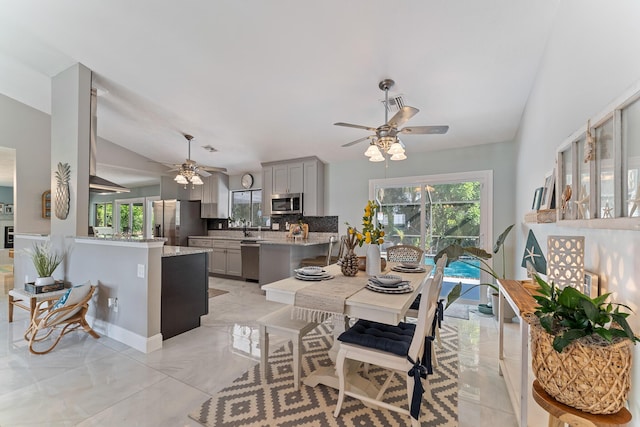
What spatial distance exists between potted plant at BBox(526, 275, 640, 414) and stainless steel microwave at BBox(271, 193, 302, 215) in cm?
456

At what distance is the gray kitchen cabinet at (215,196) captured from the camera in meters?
6.55

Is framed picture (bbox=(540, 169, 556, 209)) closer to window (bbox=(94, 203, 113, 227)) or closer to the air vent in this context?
the air vent

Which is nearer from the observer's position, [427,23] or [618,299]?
[618,299]

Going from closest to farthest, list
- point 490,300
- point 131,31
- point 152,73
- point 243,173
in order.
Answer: point 131,31 < point 152,73 < point 490,300 < point 243,173

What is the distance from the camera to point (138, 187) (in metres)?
8.77

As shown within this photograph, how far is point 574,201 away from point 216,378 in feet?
8.70

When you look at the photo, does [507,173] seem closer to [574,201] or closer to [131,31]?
[574,201]

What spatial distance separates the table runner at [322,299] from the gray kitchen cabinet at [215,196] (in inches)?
203

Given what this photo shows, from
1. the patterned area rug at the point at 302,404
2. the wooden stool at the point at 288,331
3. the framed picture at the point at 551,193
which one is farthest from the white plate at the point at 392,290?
the framed picture at the point at 551,193

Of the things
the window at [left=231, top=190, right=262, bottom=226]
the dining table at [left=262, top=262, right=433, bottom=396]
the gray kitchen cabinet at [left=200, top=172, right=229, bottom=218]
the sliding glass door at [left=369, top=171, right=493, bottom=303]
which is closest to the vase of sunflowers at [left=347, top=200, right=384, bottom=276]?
the dining table at [left=262, top=262, right=433, bottom=396]

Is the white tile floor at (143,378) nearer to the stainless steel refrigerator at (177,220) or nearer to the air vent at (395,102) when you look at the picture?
the air vent at (395,102)

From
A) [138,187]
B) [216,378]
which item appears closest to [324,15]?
[216,378]

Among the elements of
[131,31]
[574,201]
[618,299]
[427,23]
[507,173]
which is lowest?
[618,299]

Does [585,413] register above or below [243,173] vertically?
below
